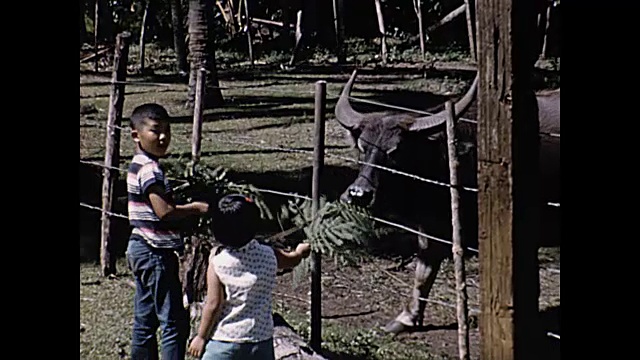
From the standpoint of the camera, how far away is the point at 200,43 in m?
6.66

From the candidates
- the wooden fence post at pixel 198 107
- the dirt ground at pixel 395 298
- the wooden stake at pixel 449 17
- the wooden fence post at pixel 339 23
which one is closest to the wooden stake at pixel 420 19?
the wooden stake at pixel 449 17

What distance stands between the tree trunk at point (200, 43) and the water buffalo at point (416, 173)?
2245 millimetres

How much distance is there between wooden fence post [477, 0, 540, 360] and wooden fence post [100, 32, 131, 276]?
8.33 ft

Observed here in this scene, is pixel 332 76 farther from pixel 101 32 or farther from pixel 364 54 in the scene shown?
pixel 101 32

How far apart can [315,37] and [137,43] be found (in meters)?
1.39

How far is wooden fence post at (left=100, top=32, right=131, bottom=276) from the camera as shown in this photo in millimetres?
4832

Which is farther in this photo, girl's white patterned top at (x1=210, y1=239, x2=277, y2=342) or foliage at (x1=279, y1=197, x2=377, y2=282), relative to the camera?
foliage at (x1=279, y1=197, x2=377, y2=282)

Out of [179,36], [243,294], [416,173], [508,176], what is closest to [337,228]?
[416,173]

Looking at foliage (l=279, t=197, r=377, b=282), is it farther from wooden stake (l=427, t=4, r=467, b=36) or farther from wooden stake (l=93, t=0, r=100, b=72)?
wooden stake (l=93, t=0, r=100, b=72)

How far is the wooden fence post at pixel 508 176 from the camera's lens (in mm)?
2562

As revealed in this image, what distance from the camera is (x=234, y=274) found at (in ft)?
9.30

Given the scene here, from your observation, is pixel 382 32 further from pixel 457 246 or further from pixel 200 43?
pixel 457 246

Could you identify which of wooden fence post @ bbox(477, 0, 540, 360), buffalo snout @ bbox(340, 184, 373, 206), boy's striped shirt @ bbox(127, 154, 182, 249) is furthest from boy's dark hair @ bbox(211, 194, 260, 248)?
buffalo snout @ bbox(340, 184, 373, 206)
